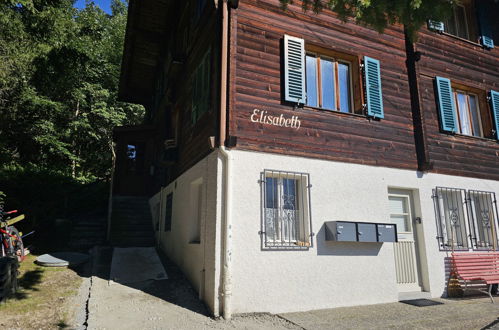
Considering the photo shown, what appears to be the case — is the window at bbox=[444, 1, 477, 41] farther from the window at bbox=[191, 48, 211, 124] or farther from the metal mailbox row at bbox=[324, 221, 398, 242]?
the window at bbox=[191, 48, 211, 124]

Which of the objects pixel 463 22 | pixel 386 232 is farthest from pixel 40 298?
pixel 463 22

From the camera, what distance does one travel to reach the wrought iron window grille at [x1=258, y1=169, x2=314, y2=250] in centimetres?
592

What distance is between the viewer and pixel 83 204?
44.8ft

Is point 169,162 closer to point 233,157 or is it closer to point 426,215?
point 233,157

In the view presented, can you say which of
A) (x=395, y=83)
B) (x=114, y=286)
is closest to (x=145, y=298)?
(x=114, y=286)

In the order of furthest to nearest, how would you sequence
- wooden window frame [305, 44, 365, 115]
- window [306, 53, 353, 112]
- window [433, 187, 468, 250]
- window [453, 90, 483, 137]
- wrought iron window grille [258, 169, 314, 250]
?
window [453, 90, 483, 137], window [433, 187, 468, 250], wooden window frame [305, 44, 365, 115], window [306, 53, 353, 112], wrought iron window grille [258, 169, 314, 250]

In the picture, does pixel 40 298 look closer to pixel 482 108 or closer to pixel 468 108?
pixel 468 108

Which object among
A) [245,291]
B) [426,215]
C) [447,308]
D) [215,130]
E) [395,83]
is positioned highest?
[395,83]

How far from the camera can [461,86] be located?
356 inches

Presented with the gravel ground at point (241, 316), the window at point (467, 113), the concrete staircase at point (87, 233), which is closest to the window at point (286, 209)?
the gravel ground at point (241, 316)

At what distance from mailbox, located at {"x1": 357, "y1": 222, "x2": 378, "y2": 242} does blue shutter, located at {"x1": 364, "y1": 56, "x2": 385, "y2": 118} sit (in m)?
2.42

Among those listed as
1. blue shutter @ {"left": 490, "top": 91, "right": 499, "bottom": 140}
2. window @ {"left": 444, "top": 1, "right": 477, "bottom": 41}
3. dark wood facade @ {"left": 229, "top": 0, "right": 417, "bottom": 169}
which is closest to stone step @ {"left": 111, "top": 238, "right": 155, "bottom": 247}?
dark wood facade @ {"left": 229, "top": 0, "right": 417, "bottom": 169}

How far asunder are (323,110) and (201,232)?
3.42 meters

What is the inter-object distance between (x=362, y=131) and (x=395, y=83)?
1.78 metres
